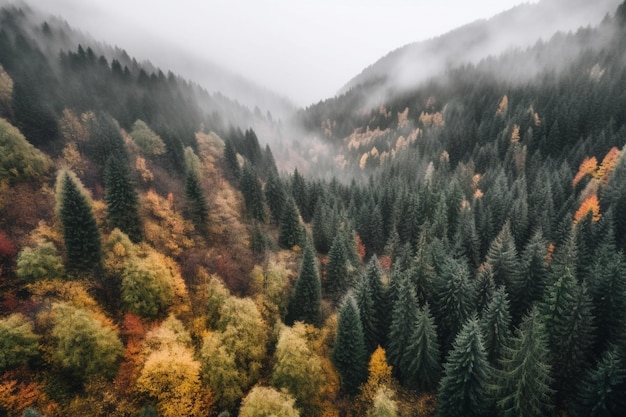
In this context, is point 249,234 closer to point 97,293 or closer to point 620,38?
point 97,293

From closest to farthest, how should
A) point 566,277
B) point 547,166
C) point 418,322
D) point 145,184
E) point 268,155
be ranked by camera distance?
1. point 566,277
2. point 418,322
3. point 145,184
4. point 547,166
5. point 268,155

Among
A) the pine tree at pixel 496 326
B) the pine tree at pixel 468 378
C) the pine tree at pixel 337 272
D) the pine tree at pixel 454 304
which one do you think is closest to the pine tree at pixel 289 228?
the pine tree at pixel 337 272

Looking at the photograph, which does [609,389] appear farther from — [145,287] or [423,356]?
[145,287]

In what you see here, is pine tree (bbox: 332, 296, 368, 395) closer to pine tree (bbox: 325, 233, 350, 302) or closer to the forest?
the forest

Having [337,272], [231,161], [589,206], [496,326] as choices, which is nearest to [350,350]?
[496,326]

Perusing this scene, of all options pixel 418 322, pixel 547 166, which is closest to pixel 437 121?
pixel 547 166

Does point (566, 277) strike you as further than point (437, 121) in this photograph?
No

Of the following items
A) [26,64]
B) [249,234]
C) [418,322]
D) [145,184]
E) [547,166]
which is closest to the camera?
[418,322]
